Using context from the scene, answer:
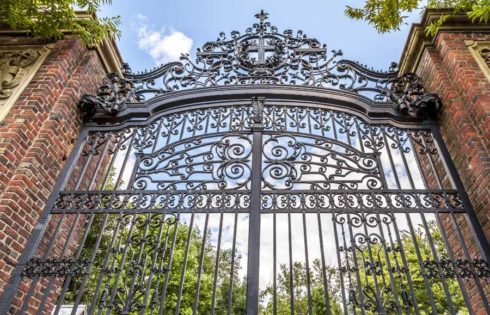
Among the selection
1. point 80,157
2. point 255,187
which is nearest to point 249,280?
point 255,187

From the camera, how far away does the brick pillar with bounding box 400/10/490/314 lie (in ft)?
13.3

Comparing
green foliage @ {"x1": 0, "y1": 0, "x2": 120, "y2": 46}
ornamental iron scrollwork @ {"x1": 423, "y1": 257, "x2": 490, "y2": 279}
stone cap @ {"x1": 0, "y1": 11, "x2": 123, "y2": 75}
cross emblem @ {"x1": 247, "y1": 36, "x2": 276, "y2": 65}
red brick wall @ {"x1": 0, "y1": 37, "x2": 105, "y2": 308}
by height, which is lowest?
ornamental iron scrollwork @ {"x1": 423, "y1": 257, "x2": 490, "y2": 279}

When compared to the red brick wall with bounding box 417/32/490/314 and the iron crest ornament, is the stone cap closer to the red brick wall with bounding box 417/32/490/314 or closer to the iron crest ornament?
the iron crest ornament

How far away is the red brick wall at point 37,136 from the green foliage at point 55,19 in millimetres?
441

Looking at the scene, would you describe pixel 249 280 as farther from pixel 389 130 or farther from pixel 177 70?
pixel 177 70

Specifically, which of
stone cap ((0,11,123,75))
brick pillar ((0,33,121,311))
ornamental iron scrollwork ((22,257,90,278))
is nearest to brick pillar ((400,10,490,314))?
ornamental iron scrollwork ((22,257,90,278))

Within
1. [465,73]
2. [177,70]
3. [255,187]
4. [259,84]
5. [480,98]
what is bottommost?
[255,187]

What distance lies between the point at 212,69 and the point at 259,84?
0.91 metres

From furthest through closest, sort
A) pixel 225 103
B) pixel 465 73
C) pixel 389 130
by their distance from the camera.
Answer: pixel 225 103
pixel 389 130
pixel 465 73

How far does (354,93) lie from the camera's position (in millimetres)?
5250

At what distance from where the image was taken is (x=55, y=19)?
477 centimetres

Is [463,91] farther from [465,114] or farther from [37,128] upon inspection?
[37,128]

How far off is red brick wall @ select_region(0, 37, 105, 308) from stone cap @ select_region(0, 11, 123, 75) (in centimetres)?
11

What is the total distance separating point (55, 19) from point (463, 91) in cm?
560
